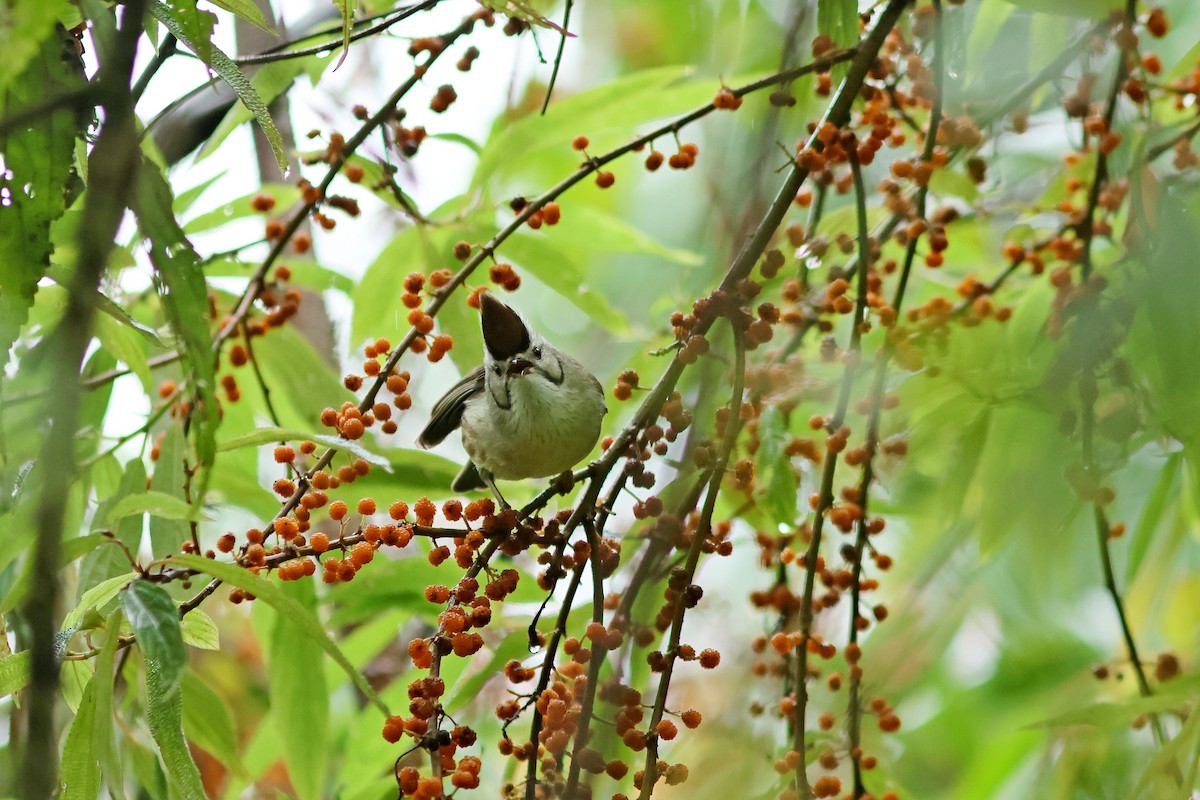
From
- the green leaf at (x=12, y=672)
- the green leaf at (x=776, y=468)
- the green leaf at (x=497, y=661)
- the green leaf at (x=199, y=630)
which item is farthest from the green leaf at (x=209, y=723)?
the green leaf at (x=776, y=468)

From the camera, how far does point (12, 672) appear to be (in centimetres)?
190

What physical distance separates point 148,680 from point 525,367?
177 centimetres

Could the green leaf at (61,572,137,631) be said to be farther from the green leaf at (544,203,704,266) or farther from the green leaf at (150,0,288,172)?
the green leaf at (544,203,704,266)

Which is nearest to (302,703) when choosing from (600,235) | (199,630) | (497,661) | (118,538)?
(497,661)

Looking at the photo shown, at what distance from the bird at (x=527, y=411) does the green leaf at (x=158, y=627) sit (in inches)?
72.4

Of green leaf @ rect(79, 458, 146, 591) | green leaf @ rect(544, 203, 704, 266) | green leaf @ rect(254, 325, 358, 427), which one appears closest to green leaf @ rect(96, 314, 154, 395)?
green leaf @ rect(79, 458, 146, 591)

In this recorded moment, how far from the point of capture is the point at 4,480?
2.13 metres

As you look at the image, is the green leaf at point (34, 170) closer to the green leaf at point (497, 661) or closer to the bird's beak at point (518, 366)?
the green leaf at point (497, 661)

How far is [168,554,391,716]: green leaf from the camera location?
1.70 metres

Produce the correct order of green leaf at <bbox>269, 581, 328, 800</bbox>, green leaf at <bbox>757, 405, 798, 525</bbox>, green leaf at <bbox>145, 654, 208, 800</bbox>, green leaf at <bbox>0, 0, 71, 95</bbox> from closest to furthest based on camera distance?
green leaf at <bbox>0, 0, 71, 95</bbox>, green leaf at <bbox>145, 654, 208, 800</bbox>, green leaf at <bbox>757, 405, 798, 525</bbox>, green leaf at <bbox>269, 581, 328, 800</bbox>

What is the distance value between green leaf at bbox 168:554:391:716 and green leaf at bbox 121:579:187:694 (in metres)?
0.07

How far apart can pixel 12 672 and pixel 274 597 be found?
508 mm

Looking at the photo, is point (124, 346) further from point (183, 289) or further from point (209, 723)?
point (209, 723)

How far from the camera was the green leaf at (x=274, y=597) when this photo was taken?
5.57 ft
